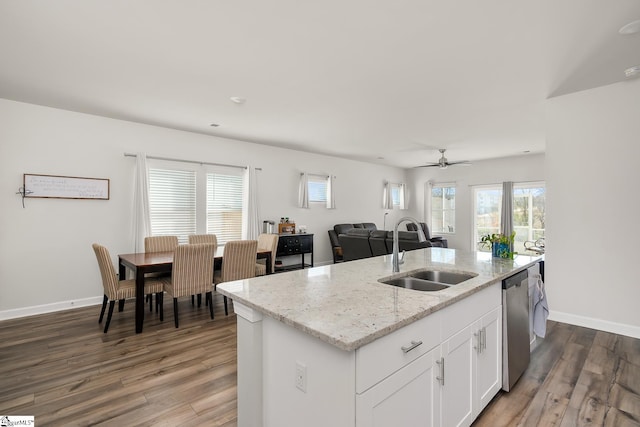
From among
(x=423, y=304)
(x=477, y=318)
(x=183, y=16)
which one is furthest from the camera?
(x=183, y=16)

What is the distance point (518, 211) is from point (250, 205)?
21.3 ft

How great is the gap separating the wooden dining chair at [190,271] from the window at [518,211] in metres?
7.20

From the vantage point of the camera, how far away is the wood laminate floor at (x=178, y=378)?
198 cm

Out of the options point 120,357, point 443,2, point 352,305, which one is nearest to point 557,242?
point 443,2

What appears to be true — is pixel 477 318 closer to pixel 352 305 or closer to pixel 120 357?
pixel 352 305

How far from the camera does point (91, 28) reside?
2301 mm

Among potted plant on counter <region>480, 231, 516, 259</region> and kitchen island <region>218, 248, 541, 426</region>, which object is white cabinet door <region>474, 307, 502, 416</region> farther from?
potted plant on counter <region>480, 231, 516, 259</region>

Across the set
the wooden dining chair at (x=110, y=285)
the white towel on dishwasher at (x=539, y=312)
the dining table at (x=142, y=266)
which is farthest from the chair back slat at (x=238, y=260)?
the white towel on dishwasher at (x=539, y=312)

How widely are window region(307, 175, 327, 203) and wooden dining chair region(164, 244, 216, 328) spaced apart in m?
3.66

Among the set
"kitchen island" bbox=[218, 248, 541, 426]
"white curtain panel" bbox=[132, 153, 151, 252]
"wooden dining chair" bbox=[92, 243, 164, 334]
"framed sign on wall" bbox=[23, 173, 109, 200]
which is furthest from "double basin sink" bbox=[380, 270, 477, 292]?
"framed sign on wall" bbox=[23, 173, 109, 200]

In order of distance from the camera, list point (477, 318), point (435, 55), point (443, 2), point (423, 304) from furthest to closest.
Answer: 1. point (435, 55)
2. point (443, 2)
3. point (477, 318)
4. point (423, 304)

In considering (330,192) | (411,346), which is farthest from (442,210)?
(411,346)

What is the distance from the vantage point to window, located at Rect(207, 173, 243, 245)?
5.44m

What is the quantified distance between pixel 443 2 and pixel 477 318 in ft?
6.52
